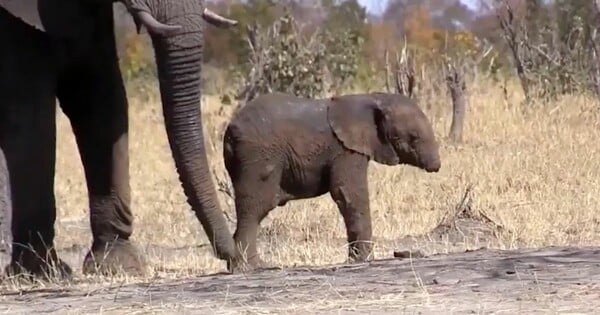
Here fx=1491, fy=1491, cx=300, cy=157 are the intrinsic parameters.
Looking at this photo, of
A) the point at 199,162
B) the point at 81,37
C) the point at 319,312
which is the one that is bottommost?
the point at 319,312

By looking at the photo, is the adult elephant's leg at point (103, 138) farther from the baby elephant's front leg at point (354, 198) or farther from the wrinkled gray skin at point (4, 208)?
the baby elephant's front leg at point (354, 198)

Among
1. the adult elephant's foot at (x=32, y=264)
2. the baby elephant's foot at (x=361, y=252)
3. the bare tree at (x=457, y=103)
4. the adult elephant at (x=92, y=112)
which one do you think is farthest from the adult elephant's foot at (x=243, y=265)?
the bare tree at (x=457, y=103)

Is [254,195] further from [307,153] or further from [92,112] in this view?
[92,112]

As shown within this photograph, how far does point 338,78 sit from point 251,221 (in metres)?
10.3

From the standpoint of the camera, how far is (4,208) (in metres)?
8.27

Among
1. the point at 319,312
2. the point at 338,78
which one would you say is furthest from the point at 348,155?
the point at 338,78

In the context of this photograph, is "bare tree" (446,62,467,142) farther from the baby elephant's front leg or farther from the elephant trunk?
the elephant trunk

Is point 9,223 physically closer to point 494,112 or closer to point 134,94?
point 494,112

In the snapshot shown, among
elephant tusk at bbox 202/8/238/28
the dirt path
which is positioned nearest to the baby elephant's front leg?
the dirt path

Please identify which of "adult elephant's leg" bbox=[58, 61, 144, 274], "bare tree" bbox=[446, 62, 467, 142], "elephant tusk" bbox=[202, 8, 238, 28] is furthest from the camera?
"bare tree" bbox=[446, 62, 467, 142]

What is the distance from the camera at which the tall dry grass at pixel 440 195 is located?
962 centimetres

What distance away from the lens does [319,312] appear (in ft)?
19.4

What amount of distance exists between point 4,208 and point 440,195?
431 cm

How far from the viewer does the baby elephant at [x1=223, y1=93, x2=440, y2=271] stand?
8344mm
